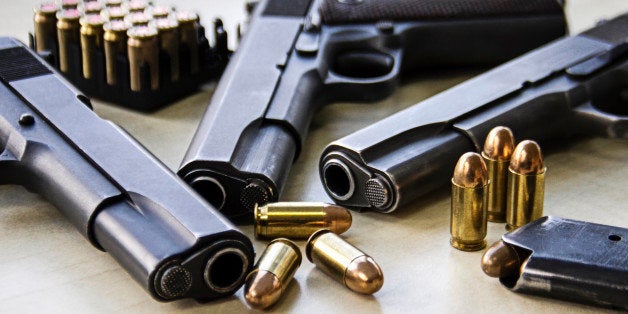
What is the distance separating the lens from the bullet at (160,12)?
8.73ft

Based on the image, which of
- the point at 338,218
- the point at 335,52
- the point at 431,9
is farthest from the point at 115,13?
the point at 338,218

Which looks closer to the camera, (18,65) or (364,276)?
(364,276)

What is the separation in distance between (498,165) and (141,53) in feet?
3.41

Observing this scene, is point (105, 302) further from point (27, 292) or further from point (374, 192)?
point (374, 192)

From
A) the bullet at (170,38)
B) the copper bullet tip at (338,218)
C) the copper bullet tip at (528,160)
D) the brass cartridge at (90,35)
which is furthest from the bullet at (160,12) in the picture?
the copper bullet tip at (528,160)

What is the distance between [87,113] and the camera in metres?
2.15

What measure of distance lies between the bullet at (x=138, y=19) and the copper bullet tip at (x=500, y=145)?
1.07 meters

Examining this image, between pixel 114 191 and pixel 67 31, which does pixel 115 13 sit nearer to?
pixel 67 31

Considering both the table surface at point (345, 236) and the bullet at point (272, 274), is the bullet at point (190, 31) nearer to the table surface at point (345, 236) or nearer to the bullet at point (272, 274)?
the table surface at point (345, 236)

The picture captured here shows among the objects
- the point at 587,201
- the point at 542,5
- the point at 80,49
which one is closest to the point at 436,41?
the point at 542,5

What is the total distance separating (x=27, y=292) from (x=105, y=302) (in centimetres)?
16

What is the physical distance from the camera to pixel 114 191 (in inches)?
73.2

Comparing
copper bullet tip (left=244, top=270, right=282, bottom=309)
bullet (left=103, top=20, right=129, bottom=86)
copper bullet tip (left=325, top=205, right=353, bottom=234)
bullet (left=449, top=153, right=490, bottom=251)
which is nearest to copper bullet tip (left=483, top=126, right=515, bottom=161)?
bullet (left=449, top=153, right=490, bottom=251)

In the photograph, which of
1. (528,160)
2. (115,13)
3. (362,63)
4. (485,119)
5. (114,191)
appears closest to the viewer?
(114,191)
